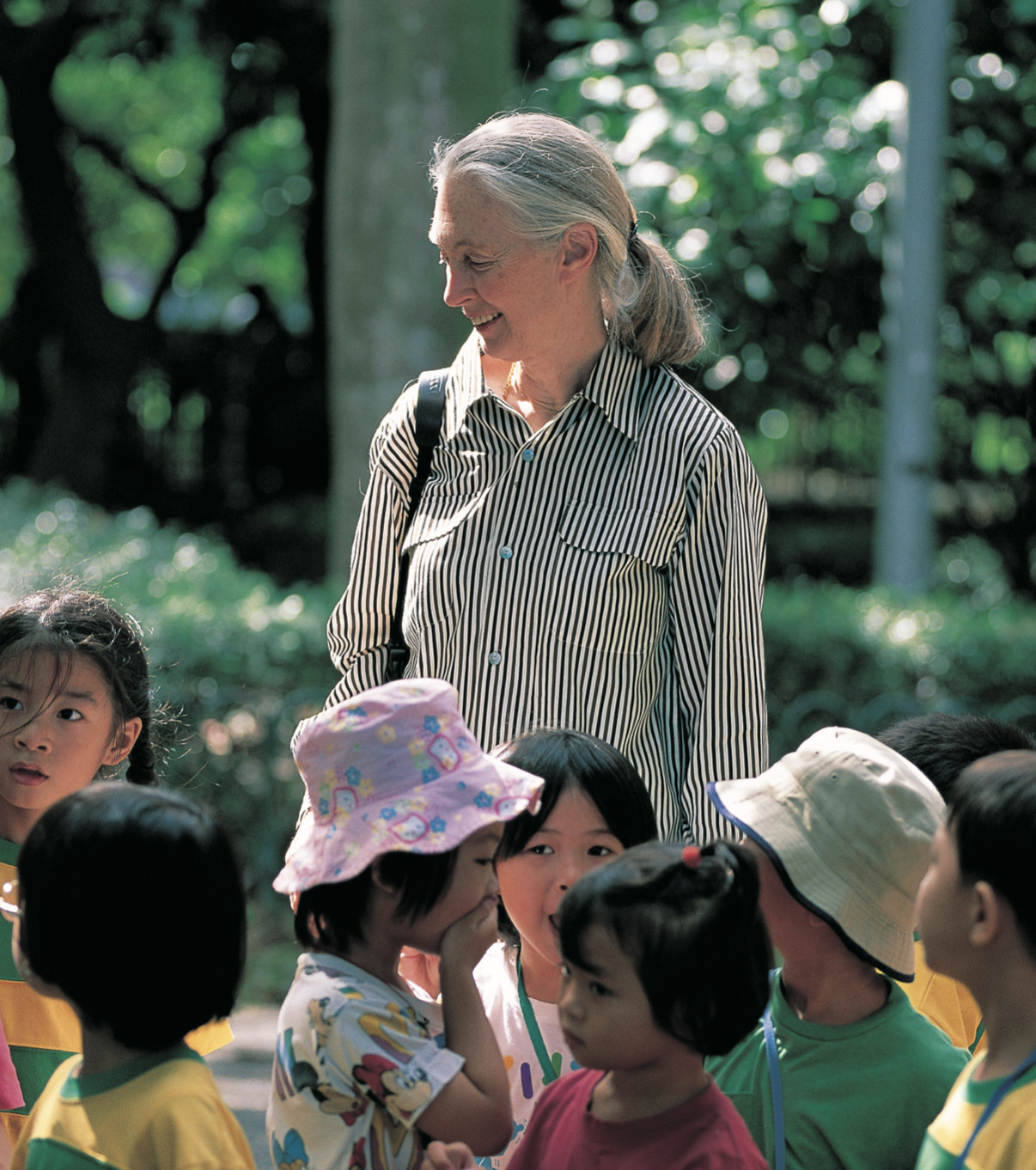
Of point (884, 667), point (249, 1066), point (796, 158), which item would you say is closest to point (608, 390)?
point (249, 1066)

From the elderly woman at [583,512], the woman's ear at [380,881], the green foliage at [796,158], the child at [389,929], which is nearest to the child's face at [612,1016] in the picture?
the child at [389,929]

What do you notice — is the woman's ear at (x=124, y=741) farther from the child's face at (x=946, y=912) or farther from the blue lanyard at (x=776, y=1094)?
the child's face at (x=946, y=912)

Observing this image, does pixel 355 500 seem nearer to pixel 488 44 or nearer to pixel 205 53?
pixel 488 44

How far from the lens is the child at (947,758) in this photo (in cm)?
259

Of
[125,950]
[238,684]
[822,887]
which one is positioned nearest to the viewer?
[125,950]

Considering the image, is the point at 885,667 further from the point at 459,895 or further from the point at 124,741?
the point at 459,895

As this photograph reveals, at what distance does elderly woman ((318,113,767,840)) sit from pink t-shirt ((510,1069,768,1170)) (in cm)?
73

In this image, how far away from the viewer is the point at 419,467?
289 cm

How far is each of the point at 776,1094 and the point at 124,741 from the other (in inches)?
50.8

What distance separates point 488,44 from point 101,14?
740 centimetres

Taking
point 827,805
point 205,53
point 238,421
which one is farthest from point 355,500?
point 238,421

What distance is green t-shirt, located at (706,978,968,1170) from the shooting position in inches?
80.8

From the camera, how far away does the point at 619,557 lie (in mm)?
2654

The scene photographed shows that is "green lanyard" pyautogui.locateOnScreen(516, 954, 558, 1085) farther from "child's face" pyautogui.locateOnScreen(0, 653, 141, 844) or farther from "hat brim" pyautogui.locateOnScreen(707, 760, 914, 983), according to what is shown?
"child's face" pyautogui.locateOnScreen(0, 653, 141, 844)
